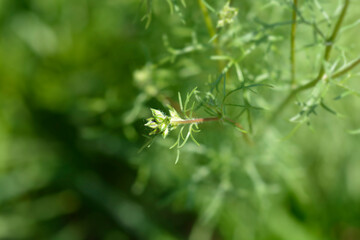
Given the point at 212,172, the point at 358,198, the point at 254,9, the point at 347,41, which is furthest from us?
the point at 358,198

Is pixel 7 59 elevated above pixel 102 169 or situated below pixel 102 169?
above

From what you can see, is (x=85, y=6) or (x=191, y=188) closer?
(x=191, y=188)

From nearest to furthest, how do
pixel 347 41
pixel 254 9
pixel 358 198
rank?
pixel 254 9 → pixel 347 41 → pixel 358 198

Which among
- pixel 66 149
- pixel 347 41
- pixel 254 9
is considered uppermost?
pixel 347 41

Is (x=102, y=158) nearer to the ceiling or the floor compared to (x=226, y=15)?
nearer to the floor

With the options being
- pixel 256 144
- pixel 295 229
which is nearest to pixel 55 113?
pixel 256 144

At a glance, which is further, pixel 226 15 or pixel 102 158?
pixel 102 158

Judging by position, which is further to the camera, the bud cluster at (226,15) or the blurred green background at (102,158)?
the blurred green background at (102,158)

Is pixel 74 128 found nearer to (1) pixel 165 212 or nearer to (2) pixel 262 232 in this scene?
(1) pixel 165 212

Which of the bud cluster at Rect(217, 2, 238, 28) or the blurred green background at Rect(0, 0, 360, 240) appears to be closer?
the bud cluster at Rect(217, 2, 238, 28)

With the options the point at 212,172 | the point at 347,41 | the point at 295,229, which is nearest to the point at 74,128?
A: the point at 212,172
